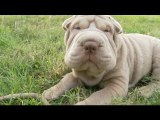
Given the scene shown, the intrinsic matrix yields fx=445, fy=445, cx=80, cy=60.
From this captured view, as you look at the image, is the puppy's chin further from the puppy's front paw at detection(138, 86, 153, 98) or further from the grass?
the puppy's front paw at detection(138, 86, 153, 98)

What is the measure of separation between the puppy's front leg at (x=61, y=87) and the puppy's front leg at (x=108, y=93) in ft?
0.99

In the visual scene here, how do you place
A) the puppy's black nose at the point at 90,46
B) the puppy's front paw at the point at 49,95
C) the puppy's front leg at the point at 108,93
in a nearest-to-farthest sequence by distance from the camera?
the puppy's black nose at the point at 90,46 < the puppy's front leg at the point at 108,93 < the puppy's front paw at the point at 49,95

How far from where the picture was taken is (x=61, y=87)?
370cm

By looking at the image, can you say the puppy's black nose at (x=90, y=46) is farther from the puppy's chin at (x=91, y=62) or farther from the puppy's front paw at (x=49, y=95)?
the puppy's front paw at (x=49, y=95)

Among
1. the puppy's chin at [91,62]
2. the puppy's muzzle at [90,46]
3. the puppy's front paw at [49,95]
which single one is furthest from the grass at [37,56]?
the puppy's muzzle at [90,46]

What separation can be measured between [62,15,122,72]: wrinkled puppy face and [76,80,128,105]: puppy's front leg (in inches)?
7.7

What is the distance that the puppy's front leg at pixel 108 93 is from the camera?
3428 mm

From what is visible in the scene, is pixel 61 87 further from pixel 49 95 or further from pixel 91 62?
pixel 91 62

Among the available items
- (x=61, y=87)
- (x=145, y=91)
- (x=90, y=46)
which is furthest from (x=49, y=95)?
(x=145, y=91)

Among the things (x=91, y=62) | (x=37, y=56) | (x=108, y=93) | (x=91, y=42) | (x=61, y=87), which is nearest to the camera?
(x=91, y=42)

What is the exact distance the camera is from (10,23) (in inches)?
205

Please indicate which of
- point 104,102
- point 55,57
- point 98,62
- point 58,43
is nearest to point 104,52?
point 98,62

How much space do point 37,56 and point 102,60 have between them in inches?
39.0
